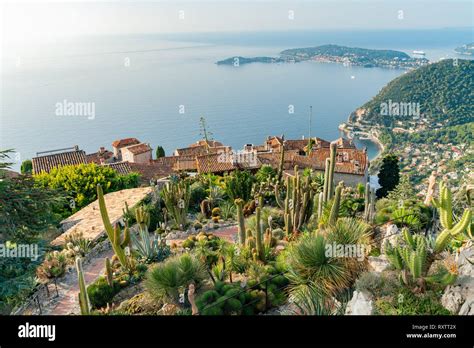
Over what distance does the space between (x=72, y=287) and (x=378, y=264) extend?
559 centimetres

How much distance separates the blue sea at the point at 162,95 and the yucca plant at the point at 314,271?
82.1 ft

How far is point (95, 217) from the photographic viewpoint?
12.4 m

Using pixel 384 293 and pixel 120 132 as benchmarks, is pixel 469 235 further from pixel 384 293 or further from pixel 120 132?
pixel 120 132

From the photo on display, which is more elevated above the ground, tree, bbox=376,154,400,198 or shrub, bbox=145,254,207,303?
shrub, bbox=145,254,207,303

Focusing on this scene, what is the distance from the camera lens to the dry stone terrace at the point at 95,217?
10867 mm

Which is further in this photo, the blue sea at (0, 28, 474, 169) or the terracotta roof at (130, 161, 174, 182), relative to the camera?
the blue sea at (0, 28, 474, 169)

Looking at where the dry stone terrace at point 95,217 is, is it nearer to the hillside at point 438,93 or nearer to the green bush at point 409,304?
the green bush at point 409,304

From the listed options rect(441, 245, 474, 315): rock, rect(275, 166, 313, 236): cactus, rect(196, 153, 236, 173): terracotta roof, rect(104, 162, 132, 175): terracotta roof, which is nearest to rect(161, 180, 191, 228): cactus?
rect(275, 166, 313, 236): cactus

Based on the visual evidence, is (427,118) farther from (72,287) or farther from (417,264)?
(417,264)

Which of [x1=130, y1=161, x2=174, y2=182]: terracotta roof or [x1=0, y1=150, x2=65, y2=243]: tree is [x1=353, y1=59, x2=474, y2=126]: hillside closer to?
[x1=130, y1=161, x2=174, y2=182]: terracotta roof

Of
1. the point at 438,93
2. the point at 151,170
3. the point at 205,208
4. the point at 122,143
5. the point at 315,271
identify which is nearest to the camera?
the point at 315,271

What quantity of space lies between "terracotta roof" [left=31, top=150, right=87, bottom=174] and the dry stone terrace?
960 cm

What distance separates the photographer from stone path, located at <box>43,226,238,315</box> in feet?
24.2

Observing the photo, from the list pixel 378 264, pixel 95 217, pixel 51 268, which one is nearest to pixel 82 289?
pixel 51 268
